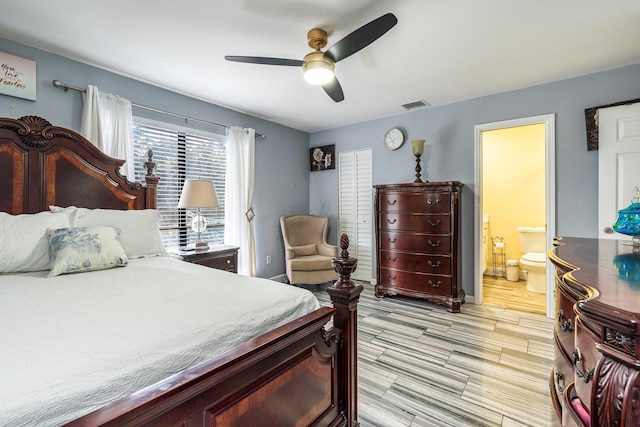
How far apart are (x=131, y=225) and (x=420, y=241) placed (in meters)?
2.93

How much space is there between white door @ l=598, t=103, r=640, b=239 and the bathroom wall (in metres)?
1.82

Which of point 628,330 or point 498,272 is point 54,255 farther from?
point 498,272

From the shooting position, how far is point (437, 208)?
3.35 meters

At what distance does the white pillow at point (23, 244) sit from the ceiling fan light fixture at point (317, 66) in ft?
6.50

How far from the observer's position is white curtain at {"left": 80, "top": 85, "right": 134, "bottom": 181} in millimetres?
2500

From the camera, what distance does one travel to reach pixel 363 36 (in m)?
1.73

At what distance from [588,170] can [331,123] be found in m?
3.09

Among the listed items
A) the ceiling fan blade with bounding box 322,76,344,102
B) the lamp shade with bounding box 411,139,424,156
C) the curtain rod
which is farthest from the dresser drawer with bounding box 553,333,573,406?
the curtain rod

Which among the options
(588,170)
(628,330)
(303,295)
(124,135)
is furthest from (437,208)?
(124,135)

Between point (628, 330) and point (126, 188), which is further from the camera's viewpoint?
point (126, 188)

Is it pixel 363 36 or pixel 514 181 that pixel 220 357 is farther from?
pixel 514 181

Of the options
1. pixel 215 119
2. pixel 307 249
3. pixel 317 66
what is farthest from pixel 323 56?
pixel 307 249

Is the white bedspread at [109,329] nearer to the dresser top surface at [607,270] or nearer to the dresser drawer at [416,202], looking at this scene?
the dresser top surface at [607,270]

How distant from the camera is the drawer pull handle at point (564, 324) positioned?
1233 millimetres
